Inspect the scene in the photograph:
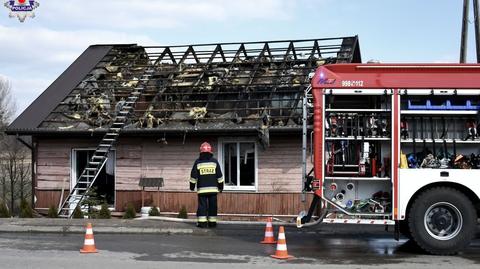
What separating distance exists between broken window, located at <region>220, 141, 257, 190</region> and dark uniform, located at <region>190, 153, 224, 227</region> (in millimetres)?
3634

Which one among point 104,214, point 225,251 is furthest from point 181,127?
point 225,251

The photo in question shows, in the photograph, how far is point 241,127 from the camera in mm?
15961

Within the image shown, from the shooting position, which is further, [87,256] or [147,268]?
[87,256]

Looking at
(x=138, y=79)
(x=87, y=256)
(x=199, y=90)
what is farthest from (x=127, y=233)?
(x=138, y=79)

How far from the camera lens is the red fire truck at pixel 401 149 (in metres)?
9.48

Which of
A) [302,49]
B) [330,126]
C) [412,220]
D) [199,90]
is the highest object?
[302,49]

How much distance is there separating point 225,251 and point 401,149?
3.37 meters

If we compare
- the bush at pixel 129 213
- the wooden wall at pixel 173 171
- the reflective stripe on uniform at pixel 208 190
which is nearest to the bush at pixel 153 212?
the bush at pixel 129 213

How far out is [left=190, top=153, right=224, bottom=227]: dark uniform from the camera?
12.8m

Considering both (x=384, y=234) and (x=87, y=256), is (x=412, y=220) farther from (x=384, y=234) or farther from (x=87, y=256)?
(x=87, y=256)

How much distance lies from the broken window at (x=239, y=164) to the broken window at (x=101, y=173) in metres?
3.47

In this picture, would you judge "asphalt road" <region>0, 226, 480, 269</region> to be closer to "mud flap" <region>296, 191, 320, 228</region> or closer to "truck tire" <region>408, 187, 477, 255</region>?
"truck tire" <region>408, 187, 477, 255</region>

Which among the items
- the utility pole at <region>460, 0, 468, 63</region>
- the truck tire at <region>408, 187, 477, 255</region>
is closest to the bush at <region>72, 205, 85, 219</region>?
the truck tire at <region>408, 187, 477, 255</region>

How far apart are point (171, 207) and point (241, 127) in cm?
315
